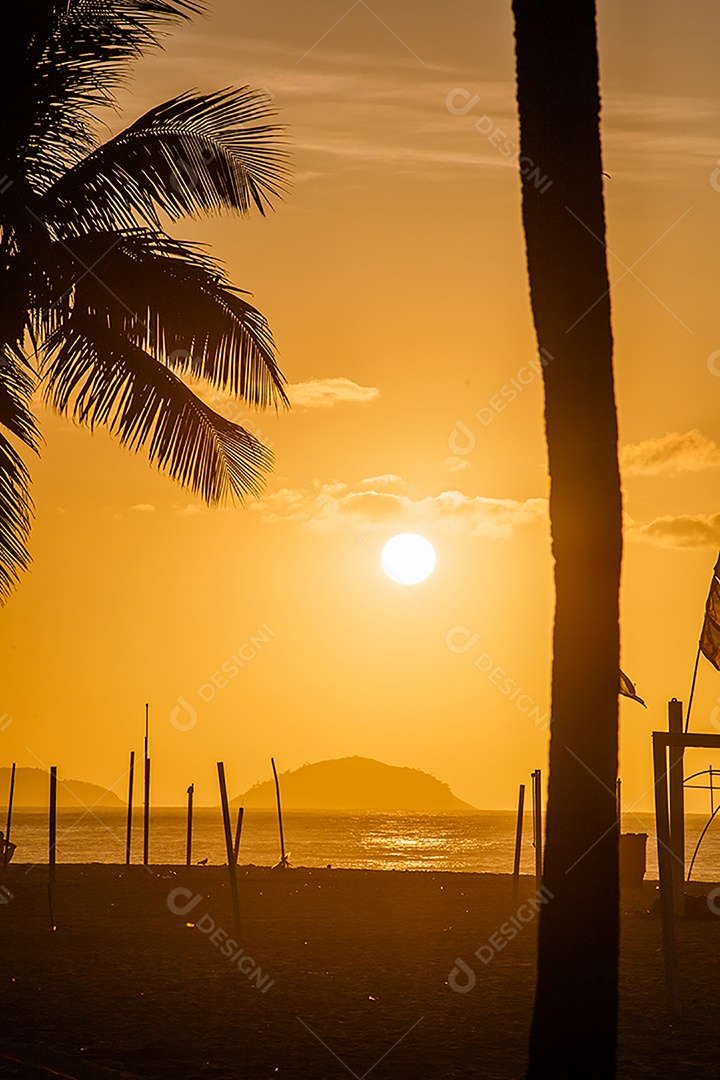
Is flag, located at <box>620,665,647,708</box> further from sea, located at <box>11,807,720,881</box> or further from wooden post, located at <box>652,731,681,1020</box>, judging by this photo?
sea, located at <box>11,807,720,881</box>

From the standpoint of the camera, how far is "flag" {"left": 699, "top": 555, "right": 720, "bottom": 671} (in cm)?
1705

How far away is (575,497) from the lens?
6547mm

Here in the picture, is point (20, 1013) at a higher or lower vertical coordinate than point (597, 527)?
lower

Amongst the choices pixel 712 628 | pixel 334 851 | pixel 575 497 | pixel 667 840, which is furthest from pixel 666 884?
pixel 334 851

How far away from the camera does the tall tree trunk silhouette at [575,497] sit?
612 centimetres

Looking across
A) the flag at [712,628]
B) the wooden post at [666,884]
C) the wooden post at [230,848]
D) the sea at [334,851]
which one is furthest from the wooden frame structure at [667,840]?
the sea at [334,851]

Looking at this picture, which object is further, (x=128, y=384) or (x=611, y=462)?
(x=128, y=384)

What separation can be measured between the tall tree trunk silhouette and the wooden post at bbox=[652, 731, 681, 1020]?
5.29 metres

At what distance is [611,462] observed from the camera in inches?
258

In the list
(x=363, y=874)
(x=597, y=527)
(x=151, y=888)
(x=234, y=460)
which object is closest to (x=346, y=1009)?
(x=234, y=460)

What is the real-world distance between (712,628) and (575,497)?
1166 cm

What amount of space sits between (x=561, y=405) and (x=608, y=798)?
7.29 feet

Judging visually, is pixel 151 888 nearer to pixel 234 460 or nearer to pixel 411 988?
pixel 411 988

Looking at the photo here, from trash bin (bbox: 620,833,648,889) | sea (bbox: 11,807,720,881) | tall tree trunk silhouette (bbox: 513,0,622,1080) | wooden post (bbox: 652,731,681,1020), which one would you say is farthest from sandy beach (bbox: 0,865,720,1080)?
sea (bbox: 11,807,720,881)
